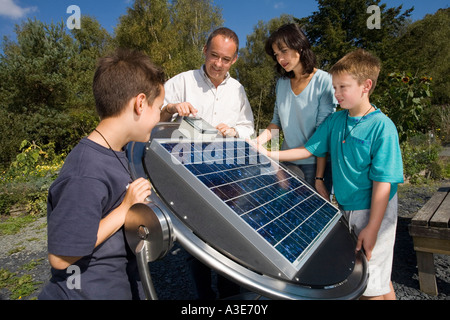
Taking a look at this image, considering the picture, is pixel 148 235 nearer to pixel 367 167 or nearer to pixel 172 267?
pixel 367 167

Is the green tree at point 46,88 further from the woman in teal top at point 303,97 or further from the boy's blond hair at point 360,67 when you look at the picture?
the boy's blond hair at point 360,67

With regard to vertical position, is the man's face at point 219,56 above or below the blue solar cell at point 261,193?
above

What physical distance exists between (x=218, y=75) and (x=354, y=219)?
1637 mm

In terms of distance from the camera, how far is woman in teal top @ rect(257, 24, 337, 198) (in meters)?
2.33

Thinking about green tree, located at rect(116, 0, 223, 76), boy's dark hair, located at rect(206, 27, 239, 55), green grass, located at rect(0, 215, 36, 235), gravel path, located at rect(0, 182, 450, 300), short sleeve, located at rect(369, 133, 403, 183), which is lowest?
gravel path, located at rect(0, 182, 450, 300)

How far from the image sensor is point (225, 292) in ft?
8.14

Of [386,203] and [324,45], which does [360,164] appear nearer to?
[386,203]

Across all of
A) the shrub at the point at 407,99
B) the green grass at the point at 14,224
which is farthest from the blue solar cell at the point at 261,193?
the shrub at the point at 407,99

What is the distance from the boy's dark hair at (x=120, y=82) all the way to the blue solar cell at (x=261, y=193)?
33cm

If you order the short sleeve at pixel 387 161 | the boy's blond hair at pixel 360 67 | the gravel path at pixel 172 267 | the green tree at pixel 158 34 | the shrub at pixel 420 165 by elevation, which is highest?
the green tree at pixel 158 34

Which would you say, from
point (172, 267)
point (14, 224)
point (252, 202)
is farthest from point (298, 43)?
point (14, 224)

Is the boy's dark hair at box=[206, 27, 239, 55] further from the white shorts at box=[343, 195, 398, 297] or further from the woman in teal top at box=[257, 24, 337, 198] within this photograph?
the white shorts at box=[343, 195, 398, 297]

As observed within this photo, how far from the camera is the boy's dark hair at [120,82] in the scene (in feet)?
4.85

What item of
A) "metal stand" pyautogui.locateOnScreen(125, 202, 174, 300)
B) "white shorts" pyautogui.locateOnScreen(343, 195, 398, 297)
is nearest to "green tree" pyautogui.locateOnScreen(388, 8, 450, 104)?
"white shorts" pyautogui.locateOnScreen(343, 195, 398, 297)
